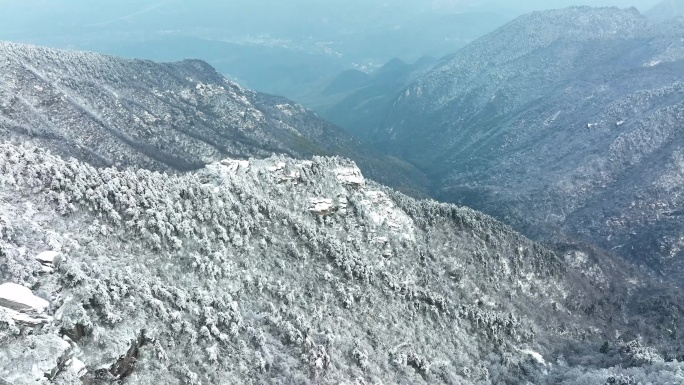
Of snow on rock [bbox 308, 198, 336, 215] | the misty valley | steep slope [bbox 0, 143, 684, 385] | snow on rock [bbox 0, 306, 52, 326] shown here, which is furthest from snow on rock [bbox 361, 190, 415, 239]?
snow on rock [bbox 0, 306, 52, 326]

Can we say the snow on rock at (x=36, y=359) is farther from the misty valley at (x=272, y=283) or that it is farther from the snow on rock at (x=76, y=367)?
the snow on rock at (x=76, y=367)

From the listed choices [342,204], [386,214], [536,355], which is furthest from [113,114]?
[536,355]

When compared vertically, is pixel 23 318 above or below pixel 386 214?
above

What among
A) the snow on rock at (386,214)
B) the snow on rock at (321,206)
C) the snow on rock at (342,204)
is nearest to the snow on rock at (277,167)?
the snow on rock at (321,206)

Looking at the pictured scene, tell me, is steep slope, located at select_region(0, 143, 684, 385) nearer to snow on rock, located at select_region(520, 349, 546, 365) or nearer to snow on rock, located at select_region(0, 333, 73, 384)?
snow on rock, located at select_region(0, 333, 73, 384)

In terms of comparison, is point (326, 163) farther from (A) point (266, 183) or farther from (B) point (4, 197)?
(B) point (4, 197)

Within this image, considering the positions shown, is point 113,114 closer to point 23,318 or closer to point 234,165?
point 234,165
